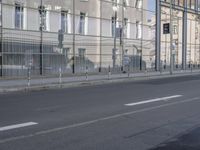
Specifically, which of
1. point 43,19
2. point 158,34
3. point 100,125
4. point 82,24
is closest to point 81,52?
point 82,24

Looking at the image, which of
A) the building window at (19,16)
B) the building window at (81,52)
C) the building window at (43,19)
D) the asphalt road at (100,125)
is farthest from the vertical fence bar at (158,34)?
the asphalt road at (100,125)

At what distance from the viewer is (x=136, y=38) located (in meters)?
42.9

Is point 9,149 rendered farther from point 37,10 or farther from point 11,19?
point 37,10

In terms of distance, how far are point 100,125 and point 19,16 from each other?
2177cm

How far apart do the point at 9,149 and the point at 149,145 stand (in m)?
2.56

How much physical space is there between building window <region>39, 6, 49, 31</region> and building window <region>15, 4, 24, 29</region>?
1731mm

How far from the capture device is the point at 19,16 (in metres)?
30.2

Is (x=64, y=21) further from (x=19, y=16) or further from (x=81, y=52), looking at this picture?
(x=19, y=16)

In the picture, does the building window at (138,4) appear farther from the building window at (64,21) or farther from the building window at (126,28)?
the building window at (64,21)

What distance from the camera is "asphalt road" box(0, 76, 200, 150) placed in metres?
7.91

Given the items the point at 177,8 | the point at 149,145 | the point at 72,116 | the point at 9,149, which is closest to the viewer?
the point at 9,149

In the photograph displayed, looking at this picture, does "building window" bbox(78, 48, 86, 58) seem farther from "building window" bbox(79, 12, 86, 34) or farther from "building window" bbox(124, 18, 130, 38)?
"building window" bbox(124, 18, 130, 38)

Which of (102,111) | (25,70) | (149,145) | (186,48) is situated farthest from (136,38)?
(149,145)

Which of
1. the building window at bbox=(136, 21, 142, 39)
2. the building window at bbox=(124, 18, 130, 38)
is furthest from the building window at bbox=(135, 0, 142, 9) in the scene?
the building window at bbox=(124, 18, 130, 38)
